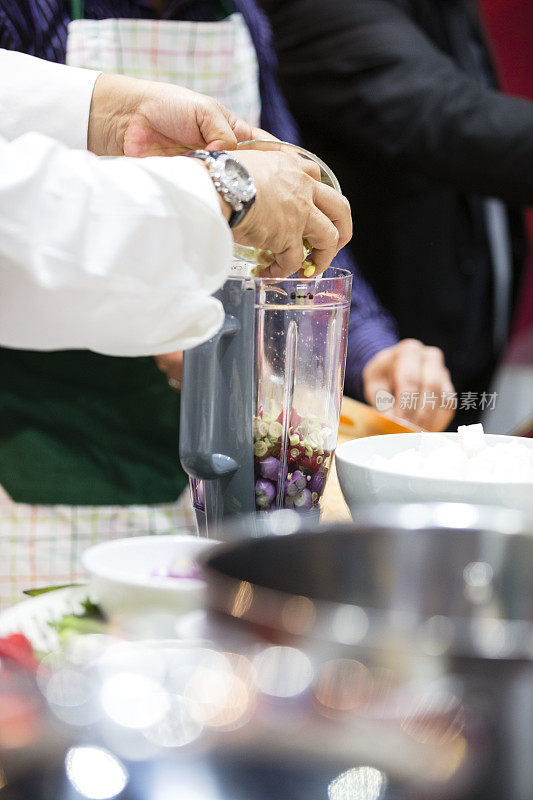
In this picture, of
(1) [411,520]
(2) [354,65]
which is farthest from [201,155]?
(2) [354,65]

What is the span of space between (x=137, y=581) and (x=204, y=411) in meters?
0.20

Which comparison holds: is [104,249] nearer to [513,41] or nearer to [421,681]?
[421,681]

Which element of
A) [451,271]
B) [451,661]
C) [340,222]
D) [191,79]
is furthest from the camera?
[451,271]

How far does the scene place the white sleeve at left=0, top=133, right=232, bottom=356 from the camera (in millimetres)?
445

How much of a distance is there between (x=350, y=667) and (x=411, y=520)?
0.10 m

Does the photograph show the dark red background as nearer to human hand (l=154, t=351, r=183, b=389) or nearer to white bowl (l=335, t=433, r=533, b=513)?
human hand (l=154, t=351, r=183, b=389)

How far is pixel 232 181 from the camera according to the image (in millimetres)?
524

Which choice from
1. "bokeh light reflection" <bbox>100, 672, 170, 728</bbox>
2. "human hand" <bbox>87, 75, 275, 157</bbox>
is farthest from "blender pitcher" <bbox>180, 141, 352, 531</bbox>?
"bokeh light reflection" <bbox>100, 672, 170, 728</bbox>

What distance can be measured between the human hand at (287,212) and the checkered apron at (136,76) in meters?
0.58

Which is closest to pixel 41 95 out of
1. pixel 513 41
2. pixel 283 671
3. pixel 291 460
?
pixel 291 460

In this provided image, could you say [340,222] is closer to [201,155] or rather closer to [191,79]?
[201,155]

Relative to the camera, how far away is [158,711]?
0.25m

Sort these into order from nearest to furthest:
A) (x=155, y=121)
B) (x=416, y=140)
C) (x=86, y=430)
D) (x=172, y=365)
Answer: (x=155, y=121), (x=172, y=365), (x=86, y=430), (x=416, y=140)

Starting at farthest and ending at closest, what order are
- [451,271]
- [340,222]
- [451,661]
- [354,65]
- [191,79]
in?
[451,271], [354,65], [191,79], [340,222], [451,661]
